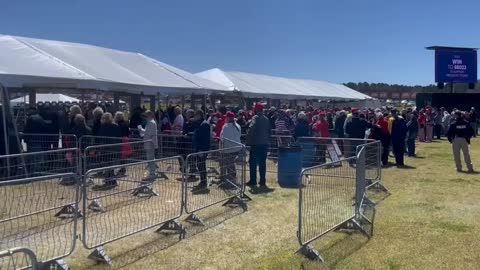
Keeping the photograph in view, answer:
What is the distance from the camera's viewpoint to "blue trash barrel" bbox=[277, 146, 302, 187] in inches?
513

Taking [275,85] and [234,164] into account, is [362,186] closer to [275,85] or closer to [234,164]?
[234,164]

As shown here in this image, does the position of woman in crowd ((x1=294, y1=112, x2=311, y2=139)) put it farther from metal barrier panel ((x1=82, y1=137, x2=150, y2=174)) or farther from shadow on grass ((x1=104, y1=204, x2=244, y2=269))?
shadow on grass ((x1=104, y1=204, x2=244, y2=269))

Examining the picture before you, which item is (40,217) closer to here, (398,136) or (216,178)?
(216,178)

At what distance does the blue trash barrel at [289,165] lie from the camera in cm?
1302

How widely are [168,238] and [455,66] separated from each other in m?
34.4

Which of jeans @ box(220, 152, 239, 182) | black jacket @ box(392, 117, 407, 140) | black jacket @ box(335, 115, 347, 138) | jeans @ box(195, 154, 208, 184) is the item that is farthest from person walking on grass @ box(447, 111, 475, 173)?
jeans @ box(195, 154, 208, 184)

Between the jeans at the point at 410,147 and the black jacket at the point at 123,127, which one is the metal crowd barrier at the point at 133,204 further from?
the jeans at the point at 410,147

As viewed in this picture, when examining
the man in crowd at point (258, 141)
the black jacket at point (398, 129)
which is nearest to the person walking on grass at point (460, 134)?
the black jacket at point (398, 129)

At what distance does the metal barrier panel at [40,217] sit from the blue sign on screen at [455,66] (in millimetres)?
33274

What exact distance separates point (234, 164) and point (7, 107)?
19.7ft

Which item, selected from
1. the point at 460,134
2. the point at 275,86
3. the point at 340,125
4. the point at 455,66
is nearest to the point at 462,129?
the point at 460,134

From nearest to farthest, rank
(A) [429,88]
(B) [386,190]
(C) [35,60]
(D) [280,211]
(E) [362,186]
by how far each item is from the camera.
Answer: (E) [362,186]
(D) [280,211]
(B) [386,190]
(C) [35,60]
(A) [429,88]

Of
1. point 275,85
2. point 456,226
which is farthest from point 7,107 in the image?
point 275,85

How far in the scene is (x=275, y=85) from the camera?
34469mm
